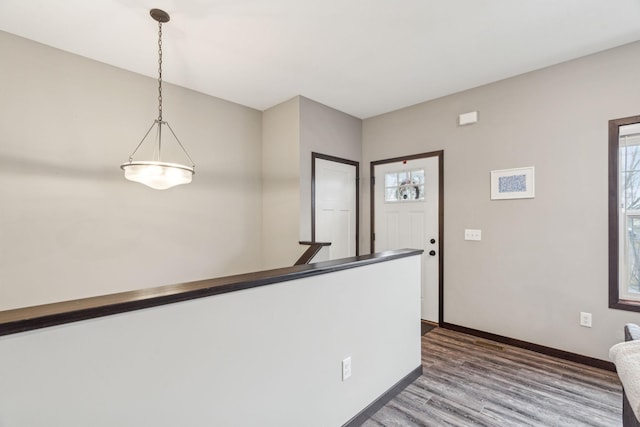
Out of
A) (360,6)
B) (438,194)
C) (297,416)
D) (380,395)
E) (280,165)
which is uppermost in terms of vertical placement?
(360,6)

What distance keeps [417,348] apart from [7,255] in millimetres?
3323

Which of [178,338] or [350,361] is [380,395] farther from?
[178,338]

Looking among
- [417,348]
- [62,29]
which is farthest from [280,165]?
[417,348]

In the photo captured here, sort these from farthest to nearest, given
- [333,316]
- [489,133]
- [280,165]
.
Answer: [280,165]
[489,133]
[333,316]

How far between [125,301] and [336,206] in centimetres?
318

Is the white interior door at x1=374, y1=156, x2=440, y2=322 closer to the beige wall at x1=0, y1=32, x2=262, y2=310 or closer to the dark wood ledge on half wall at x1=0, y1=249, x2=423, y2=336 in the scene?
the beige wall at x1=0, y1=32, x2=262, y2=310

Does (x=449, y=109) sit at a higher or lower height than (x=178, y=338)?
higher

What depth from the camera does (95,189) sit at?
9.09ft

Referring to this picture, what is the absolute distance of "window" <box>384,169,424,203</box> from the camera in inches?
150

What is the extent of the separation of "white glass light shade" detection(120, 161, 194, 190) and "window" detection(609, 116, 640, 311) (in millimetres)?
3470

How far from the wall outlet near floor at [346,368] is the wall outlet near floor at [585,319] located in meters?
2.29

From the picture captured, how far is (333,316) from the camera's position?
1740 mm

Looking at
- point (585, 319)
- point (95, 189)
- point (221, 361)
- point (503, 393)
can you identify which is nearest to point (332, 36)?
point (221, 361)

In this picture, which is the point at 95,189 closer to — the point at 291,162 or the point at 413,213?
the point at 291,162
